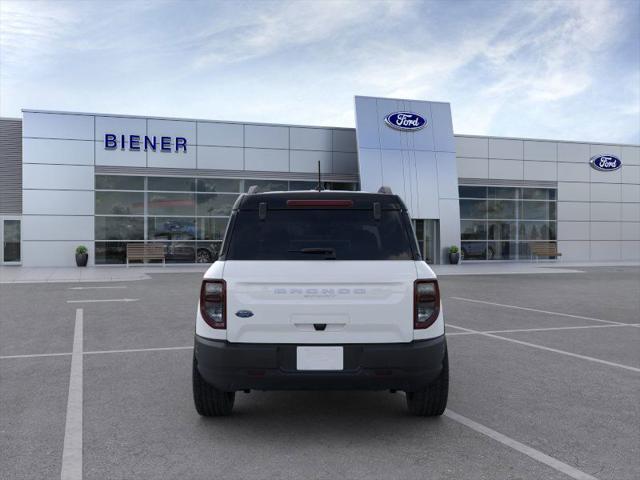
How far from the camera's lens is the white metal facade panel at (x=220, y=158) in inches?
1023

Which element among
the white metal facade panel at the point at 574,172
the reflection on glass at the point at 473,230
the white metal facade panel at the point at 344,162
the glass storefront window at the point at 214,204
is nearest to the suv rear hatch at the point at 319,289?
the glass storefront window at the point at 214,204

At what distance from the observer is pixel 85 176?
972 inches

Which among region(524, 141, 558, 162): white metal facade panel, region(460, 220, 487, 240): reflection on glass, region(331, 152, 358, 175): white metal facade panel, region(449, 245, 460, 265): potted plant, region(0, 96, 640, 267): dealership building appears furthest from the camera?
region(524, 141, 558, 162): white metal facade panel

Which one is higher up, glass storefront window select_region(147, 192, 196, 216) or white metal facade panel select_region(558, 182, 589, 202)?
white metal facade panel select_region(558, 182, 589, 202)

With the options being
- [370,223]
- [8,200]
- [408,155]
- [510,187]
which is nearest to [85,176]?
[8,200]

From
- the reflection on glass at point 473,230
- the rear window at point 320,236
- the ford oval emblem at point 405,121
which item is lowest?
the rear window at point 320,236

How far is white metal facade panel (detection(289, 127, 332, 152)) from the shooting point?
88.5ft

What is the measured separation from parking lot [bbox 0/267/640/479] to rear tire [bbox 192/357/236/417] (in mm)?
77

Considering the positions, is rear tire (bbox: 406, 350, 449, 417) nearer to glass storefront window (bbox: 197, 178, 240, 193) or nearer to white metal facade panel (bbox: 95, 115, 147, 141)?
glass storefront window (bbox: 197, 178, 240, 193)

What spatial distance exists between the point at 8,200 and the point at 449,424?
26311mm

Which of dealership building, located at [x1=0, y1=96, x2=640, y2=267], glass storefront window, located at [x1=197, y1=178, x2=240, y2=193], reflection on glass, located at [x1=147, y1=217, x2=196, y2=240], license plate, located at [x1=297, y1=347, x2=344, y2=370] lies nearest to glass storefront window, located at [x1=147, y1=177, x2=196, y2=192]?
dealership building, located at [x1=0, y1=96, x2=640, y2=267]

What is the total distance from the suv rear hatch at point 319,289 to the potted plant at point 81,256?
2229cm

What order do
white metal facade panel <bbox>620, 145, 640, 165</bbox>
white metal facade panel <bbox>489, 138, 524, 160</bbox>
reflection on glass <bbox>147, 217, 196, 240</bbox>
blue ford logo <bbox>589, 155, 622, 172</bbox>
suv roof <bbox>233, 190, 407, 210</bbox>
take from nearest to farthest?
suv roof <bbox>233, 190, 407, 210</bbox>
reflection on glass <bbox>147, 217, 196, 240</bbox>
white metal facade panel <bbox>489, 138, 524, 160</bbox>
blue ford logo <bbox>589, 155, 622, 172</bbox>
white metal facade panel <bbox>620, 145, 640, 165</bbox>

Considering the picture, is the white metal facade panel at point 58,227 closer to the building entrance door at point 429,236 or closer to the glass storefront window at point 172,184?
the glass storefront window at point 172,184
